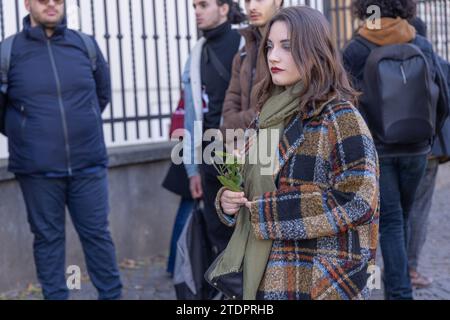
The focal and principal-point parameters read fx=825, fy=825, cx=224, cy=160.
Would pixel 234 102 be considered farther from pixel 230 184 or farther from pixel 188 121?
pixel 230 184

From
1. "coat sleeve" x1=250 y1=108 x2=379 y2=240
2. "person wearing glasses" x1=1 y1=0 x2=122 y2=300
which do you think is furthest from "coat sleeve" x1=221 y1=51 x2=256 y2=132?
"coat sleeve" x1=250 y1=108 x2=379 y2=240

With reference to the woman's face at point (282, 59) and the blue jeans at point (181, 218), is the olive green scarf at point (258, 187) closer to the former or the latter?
the woman's face at point (282, 59)

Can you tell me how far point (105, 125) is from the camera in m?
6.90

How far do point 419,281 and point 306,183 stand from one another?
3.35m

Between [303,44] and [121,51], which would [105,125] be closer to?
[121,51]

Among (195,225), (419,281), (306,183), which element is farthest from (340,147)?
(419,281)

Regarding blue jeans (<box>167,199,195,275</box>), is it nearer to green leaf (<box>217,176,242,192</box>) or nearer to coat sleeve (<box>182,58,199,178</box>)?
coat sleeve (<box>182,58,199,178</box>)

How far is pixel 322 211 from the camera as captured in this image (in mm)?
2826

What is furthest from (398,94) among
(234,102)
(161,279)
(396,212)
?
(161,279)

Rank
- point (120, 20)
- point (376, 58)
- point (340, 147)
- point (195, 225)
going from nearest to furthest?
point (340, 147), point (376, 58), point (195, 225), point (120, 20)

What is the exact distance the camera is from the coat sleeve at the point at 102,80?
5.21 meters

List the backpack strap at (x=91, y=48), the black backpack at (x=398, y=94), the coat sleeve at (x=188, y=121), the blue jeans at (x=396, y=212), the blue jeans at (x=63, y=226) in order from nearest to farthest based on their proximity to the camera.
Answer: the black backpack at (x=398, y=94) → the blue jeans at (x=396, y=212) → the blue jeans at (x=63, y=226) → the backpack strap at (x=91, y=48) → the coat sleeve at (x=188, y=121)

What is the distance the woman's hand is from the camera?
9.75 ft

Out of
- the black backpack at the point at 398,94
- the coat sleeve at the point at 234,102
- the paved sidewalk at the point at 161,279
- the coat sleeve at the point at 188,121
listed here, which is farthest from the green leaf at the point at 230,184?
the paved sidewalk at the point at 161,279
